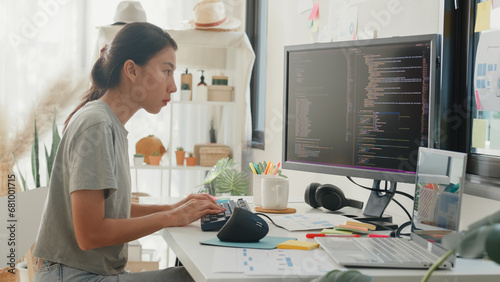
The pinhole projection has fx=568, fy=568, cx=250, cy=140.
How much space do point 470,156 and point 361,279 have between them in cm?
87

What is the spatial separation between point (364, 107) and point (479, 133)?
1.05 feet

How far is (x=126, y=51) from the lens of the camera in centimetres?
150

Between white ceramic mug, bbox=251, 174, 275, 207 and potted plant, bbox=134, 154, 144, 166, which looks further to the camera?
potted plant, bbox=134, 154, 144, 166

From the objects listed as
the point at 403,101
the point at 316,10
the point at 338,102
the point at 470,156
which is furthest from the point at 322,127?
the point at 316,10

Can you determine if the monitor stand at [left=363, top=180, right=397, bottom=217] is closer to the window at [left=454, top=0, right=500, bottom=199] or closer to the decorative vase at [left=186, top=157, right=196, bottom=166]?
the window at [left=454, top=0, right=500, bottom=199]

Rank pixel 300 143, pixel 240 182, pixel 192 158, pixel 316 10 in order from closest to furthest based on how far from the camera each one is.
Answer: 1. pixel 300 143
2. pixel 316 10
3. pixel 240 182
4. pixel 192 158

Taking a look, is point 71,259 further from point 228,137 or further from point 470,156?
point 228,137

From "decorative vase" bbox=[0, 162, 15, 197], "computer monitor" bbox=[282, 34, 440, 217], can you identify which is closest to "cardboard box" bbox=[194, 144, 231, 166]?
"decorative vase" bbox=[0, 162, 15, 197]

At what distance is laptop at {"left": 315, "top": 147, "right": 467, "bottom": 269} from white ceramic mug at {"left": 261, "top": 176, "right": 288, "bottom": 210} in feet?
1.55

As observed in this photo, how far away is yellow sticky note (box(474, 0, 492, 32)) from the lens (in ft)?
4.95

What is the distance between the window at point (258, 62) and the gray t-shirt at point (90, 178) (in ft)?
7.09

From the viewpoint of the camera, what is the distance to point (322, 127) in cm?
174

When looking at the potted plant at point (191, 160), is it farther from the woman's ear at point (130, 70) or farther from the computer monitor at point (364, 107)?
the woman's ear at point (130, 70)

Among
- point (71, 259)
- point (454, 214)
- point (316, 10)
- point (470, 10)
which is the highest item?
point (316, 10)
